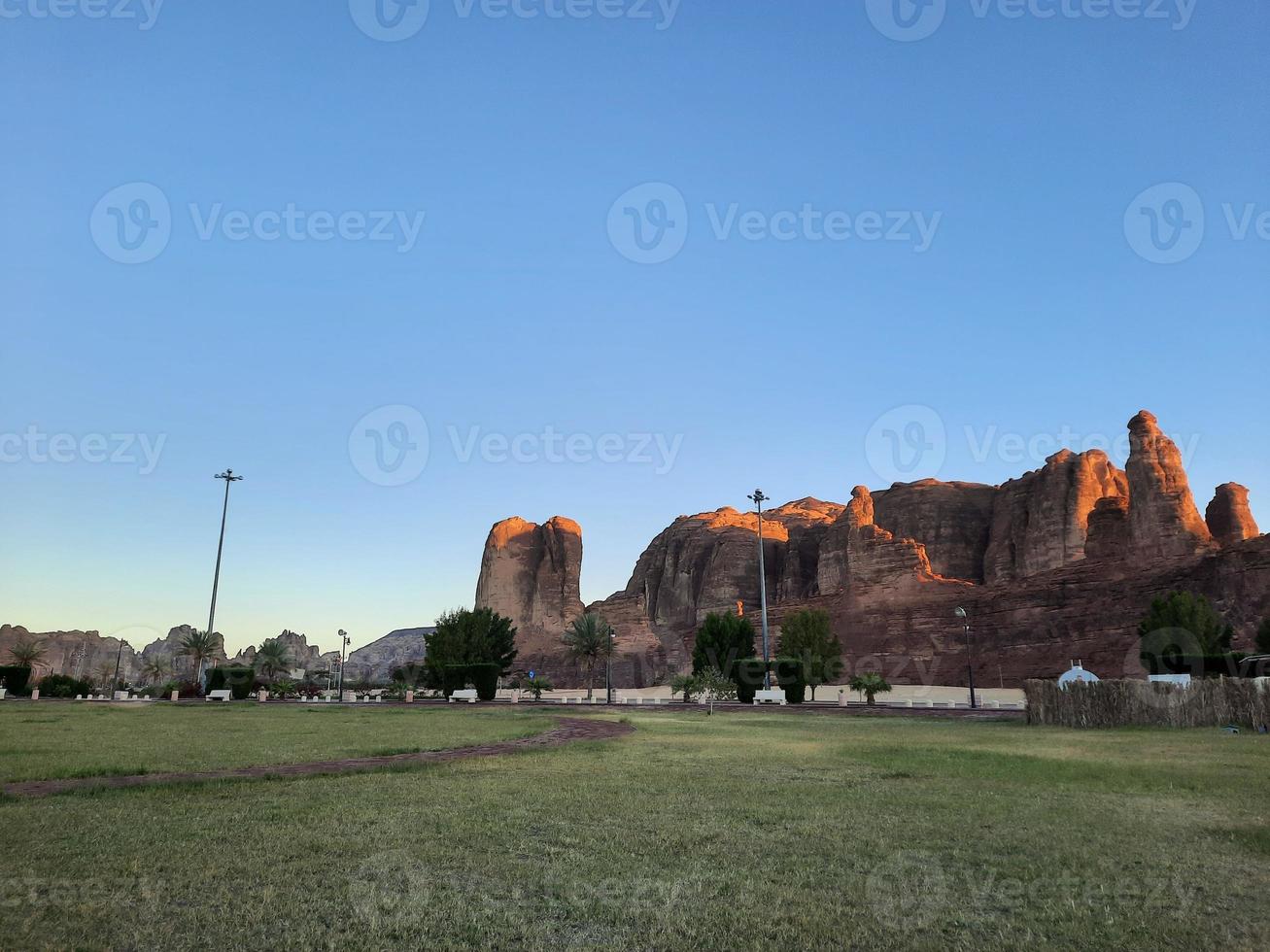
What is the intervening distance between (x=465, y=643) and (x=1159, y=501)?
7161 centimetres

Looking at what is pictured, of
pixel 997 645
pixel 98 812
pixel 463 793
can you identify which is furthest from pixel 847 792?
pixel 997 645

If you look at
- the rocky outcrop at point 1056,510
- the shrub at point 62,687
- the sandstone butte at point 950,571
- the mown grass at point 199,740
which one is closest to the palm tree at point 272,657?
the shrub at point 62,687

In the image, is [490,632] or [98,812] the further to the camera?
[490,632]

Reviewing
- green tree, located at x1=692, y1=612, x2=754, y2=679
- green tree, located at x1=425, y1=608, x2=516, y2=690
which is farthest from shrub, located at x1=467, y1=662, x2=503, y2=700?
green tree, located at x1=692, y1=612, x2=754, y2=679

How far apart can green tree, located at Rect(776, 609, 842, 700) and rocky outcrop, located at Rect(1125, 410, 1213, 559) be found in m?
41.8

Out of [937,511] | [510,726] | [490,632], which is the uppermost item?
[937,511]

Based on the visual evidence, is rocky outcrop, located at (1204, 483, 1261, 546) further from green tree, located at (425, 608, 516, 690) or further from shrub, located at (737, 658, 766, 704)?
green tree, located at (425, 608, 516, 690)

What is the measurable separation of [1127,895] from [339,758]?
15097 millimetres

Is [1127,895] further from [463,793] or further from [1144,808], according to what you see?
[463,793]

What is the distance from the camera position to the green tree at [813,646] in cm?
6200

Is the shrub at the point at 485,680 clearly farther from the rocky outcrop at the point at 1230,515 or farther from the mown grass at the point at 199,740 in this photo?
the rocky outcrop at the point at 1230,515

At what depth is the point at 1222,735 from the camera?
24.4m

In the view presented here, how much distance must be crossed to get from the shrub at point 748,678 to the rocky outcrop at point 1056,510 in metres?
61.5

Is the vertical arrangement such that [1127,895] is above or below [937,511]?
below
